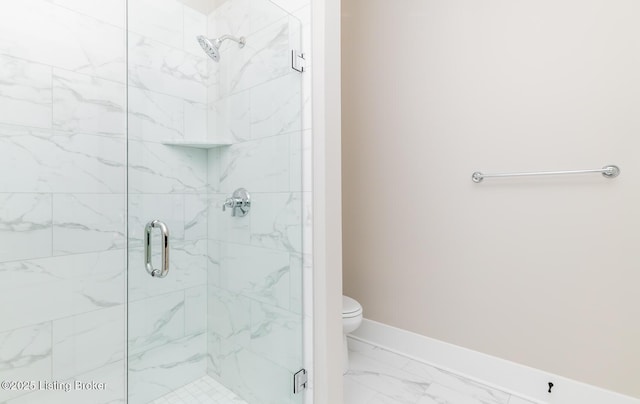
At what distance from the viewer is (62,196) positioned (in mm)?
1363

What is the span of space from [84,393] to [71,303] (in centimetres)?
42

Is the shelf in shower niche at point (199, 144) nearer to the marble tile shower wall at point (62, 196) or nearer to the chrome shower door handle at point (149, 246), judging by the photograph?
the marble tile shower wall at point (62, 196)

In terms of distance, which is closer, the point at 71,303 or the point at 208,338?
the point at 71,303

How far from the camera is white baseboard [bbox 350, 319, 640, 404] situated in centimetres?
148

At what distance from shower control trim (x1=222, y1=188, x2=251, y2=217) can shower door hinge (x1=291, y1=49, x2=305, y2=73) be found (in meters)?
0.59

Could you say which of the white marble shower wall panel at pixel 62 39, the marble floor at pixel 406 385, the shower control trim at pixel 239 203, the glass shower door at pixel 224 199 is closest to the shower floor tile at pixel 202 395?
the glass shower door at pixel 224 199

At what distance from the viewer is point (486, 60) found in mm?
1741

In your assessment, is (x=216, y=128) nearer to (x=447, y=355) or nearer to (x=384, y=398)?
(x=384, y=398)

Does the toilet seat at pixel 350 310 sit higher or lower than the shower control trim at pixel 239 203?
lower

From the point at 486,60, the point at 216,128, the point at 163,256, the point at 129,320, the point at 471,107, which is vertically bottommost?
the point at 129,320

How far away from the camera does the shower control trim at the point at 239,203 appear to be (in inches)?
55.7

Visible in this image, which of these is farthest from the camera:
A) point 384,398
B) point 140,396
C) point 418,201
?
point 418,201

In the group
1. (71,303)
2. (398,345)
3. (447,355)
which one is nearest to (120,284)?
(71,303)

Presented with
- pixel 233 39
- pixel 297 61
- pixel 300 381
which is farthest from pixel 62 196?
pixel 300 381
